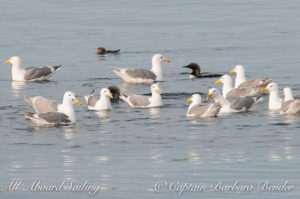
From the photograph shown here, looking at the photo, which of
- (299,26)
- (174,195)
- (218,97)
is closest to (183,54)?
(299,26)

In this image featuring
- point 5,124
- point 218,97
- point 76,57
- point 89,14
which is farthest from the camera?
point 89,14

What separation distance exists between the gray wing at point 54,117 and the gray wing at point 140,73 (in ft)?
28.5

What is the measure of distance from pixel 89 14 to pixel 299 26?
46.7 ft

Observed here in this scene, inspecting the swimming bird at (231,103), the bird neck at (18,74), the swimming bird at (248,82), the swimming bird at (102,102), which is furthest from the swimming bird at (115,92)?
the bird neck at (18,74)

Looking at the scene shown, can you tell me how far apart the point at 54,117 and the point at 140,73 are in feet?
30.0

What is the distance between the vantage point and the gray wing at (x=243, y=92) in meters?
25.0

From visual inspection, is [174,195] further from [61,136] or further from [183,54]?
[183,54]

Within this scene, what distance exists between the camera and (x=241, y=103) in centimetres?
2311

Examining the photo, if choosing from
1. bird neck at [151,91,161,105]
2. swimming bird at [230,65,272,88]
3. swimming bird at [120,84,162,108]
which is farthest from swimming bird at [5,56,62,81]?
bird neck at [151,91,161,105]

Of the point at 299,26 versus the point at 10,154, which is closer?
the point at 10,154

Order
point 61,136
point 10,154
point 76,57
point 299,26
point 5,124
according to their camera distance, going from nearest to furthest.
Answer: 1. point 10,154
2. point 61,136
3. point 5,124
4. point 76,57
5. point 299,26

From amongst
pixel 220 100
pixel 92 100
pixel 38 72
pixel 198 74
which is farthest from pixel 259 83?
pixel 38 72

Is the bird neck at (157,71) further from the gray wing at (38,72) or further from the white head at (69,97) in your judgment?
the white head at (69,97)

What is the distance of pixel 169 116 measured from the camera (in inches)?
880
